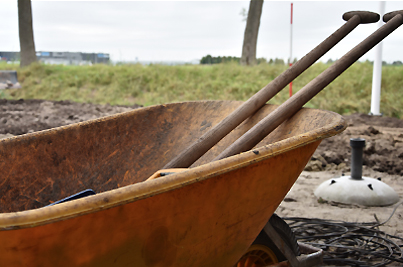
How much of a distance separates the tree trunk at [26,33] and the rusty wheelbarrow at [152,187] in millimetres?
10765

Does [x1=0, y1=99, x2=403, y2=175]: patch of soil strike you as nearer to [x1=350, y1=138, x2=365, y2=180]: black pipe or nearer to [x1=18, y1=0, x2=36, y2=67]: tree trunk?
[x1=350, y1=138, x2=365, y2=180]: black pipe

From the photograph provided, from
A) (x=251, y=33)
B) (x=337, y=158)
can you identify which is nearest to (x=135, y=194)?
(x=337, y=158)

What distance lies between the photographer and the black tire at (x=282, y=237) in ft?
5.77

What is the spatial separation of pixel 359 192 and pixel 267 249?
1.55 meters

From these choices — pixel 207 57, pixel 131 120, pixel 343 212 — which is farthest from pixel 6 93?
pixel 343 212

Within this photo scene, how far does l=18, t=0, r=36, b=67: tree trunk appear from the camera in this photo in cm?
1144

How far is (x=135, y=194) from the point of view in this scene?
42.3 inches

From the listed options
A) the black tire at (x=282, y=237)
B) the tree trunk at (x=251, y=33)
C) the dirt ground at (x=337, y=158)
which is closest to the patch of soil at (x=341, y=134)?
the dirt ground at (x=337, y=158)

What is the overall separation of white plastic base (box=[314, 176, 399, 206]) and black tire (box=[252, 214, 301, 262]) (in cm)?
136

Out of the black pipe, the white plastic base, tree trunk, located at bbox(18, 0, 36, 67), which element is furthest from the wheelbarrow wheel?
tree trunk, located at bbox(18, 0, 36, 67)

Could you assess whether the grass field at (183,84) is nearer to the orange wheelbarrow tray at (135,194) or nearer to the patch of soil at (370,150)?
the patch of soil at (370,150)

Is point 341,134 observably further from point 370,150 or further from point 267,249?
point 267,249

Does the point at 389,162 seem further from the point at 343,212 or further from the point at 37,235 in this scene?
the point at 37,235

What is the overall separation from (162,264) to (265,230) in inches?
23.9
